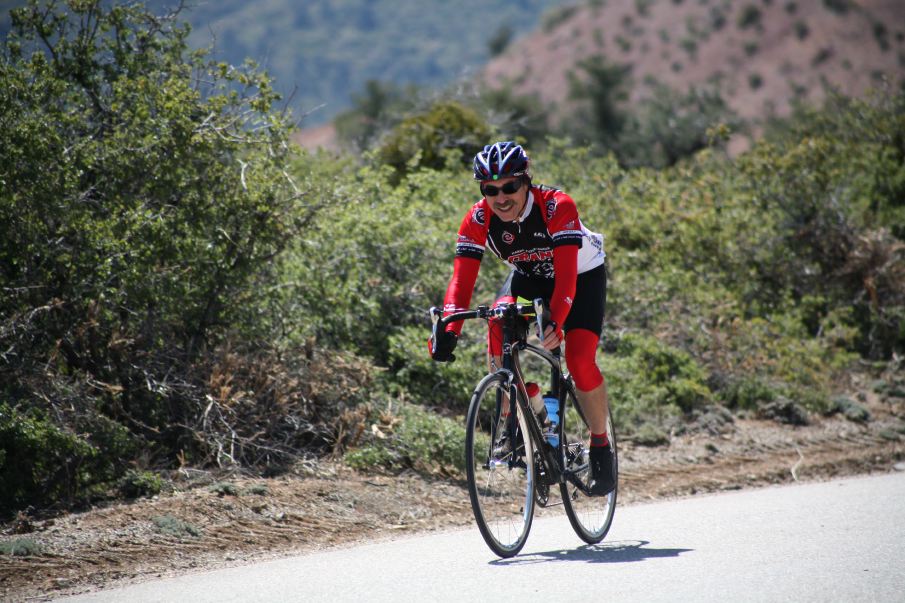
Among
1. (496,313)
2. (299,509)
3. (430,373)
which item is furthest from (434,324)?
(430,373)

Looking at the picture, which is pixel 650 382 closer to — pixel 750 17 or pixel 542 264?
pixel 542 264

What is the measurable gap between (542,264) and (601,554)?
6.22ft

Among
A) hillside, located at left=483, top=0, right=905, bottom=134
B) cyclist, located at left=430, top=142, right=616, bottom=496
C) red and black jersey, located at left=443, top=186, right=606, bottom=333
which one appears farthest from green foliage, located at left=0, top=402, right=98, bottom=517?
hillside, located at left=483, top=0, right=905, bottom=134

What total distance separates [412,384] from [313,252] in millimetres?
1684

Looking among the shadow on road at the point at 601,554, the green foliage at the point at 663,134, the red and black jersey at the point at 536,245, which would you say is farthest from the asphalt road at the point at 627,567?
the green foliage at the point at 663,134

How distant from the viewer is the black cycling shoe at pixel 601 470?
21.3 feet

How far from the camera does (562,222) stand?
20.1 ft

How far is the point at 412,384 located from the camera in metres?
9.92

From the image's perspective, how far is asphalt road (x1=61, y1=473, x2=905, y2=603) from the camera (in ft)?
16.3

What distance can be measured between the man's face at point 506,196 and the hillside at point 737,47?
5937 centimetres

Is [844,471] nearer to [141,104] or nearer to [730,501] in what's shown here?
[730,501]

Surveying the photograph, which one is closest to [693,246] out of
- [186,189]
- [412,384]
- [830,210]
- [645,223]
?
[645,223]

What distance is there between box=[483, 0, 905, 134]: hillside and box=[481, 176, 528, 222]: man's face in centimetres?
5937

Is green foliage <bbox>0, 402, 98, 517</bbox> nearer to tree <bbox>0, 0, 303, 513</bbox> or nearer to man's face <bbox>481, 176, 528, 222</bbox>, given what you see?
tree <bbox>0, 0, 303, 513</bbox>
